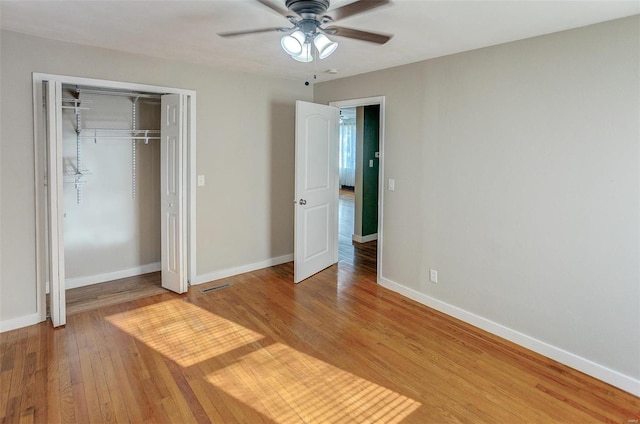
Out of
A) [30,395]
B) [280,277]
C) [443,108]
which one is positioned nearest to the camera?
[30,395]

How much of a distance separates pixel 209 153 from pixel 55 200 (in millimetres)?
1489

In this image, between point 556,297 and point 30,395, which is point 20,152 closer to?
point 30,395

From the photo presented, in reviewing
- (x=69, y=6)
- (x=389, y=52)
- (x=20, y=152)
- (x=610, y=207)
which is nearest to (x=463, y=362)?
(x=610, y=207)

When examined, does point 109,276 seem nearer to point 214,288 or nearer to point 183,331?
point 214,288

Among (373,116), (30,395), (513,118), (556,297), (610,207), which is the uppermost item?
(373,116)

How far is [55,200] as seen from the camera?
9.97ft

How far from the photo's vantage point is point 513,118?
9.59 ft

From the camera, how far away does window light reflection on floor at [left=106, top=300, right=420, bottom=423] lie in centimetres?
220

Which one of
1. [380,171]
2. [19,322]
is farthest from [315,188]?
[19,322]

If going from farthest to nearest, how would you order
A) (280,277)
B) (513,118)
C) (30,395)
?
1. (280,277)
2. (513,118)
3. (30,395)

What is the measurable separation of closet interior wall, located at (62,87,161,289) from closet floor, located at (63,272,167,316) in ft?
0.45

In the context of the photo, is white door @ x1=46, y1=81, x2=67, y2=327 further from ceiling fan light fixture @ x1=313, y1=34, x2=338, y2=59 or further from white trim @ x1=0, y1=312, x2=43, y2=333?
ceiling fan light fixture @ x1=313, y1=34, x2=338, y2=59

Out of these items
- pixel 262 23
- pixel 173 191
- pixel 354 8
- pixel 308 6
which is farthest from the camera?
pixel 173 191

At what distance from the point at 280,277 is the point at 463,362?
7.49 feet
